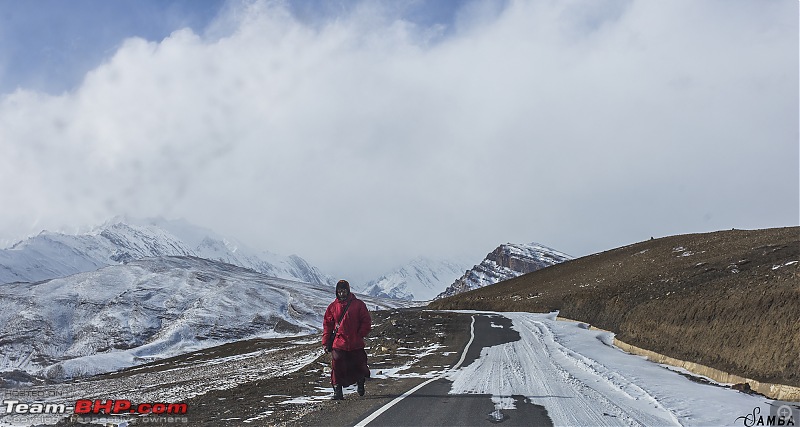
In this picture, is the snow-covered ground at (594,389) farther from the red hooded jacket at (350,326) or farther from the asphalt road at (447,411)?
the red hooded jacket at (350,326)

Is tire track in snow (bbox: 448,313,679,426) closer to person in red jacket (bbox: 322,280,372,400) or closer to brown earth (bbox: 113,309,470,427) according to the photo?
brown earth (bbox: 113,309,470,427)

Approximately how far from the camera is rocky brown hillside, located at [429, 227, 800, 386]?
13.4 m

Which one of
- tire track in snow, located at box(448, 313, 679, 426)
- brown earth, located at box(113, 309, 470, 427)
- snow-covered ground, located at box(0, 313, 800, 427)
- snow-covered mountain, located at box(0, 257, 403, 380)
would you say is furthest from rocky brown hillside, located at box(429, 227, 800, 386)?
snow-covered mountain, located at box(0, 257, 403, 380)

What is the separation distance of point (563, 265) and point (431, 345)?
59.6 meters

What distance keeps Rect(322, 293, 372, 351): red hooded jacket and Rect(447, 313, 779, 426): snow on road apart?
2.36 meters

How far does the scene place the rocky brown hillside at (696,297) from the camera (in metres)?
13.4

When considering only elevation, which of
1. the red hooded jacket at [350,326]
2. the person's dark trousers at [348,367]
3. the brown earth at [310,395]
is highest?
the red hooded jacket at [350,326]

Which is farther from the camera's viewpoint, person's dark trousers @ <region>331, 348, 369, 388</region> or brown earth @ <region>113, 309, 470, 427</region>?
person's dark trousers @ <region>331, 348, 369, 388</region>

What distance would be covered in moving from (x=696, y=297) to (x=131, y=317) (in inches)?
4683

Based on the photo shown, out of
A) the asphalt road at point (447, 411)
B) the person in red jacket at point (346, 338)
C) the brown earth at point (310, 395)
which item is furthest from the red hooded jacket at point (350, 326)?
the asphalt road at point (447, 411)

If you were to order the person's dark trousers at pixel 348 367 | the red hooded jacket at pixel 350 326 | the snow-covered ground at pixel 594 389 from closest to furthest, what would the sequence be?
1. the snow-covered ground at pixel 594 389
2. the red hooded jacket at pixel 350 326
3. the person's dark trousers at pixel 348 367

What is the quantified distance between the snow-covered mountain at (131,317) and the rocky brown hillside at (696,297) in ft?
172

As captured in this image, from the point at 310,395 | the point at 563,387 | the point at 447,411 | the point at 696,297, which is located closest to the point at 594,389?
the point at 563,387

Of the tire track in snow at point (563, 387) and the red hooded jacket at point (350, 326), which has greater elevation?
the red hooded jacket at point (350, 326)
